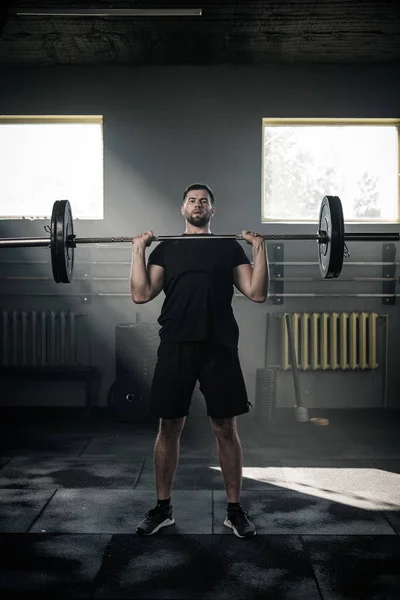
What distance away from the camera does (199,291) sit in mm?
2520

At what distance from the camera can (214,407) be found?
2447 mm

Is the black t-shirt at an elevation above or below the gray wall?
below

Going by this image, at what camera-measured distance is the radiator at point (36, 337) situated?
183 inches

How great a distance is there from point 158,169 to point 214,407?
2716mm

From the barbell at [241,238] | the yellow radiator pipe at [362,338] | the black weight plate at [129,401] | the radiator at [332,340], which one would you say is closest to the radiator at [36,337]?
the black weight plate at [129,401]

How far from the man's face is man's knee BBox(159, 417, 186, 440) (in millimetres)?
776

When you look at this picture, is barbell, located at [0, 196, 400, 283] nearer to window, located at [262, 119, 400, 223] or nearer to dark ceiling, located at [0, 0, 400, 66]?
dark ceiling, located at [0, 0, 400, 66]

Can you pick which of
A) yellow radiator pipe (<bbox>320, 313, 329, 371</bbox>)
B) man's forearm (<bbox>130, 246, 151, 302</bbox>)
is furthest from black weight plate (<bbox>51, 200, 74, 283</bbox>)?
yellow radiator pipe (<bbox>320, 313, 329, 371</bbox>)

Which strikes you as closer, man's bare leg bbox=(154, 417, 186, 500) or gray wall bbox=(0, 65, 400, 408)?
man's bare leg bbox=(154, 417, 186, 500)

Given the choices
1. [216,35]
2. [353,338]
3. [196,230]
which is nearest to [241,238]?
[196,230]

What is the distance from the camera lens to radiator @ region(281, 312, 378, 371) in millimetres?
4703

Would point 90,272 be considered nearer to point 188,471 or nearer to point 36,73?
point 36,73

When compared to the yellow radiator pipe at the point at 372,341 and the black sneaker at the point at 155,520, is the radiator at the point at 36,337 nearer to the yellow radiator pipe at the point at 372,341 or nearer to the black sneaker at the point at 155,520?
→ the yellow radiator pipe at the point at 372,341

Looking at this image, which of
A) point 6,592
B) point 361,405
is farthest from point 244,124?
point 6,592
